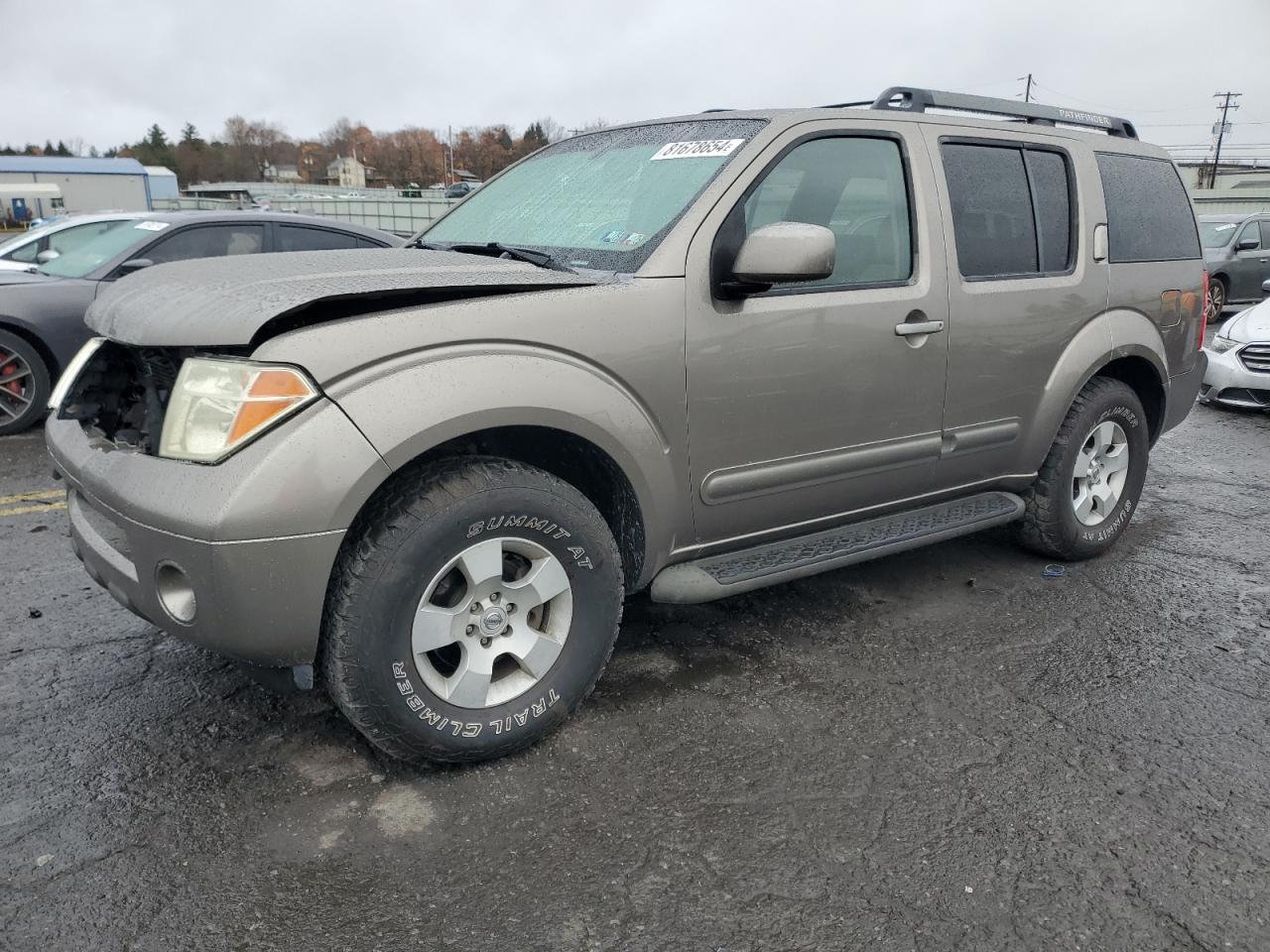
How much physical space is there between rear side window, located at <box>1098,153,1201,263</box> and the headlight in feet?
11.6

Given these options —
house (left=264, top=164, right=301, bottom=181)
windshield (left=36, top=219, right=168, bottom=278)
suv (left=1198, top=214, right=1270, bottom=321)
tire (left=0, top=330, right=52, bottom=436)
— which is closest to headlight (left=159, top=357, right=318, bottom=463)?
tire (left=0, top=330, right=52, bottom=436)

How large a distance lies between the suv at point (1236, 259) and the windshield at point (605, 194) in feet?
45.7

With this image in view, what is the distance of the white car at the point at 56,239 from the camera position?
7215mm

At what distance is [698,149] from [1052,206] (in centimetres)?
172

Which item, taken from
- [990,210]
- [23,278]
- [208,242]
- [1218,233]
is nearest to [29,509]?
[23,278]

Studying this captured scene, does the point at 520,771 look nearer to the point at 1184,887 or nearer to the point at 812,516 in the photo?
the point at 812,516

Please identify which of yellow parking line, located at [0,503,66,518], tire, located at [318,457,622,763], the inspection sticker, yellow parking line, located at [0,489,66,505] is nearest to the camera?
tire, located at [318,457,622,763]

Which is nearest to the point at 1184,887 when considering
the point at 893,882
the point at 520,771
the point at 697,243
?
the point at 893,882

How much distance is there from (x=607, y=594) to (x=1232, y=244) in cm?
1528

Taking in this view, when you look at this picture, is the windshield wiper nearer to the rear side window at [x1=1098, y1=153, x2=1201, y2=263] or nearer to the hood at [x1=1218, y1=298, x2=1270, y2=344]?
the rear side window at [x1=1098, y1=153, x2=1201, y2=263]

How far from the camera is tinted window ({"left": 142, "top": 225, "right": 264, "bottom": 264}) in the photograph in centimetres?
686

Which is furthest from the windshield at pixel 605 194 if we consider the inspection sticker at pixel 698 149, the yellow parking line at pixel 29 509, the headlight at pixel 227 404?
the yellow parking line at pixel 29 509

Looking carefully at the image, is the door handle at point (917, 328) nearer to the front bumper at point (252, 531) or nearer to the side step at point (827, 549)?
the side step at point (827, 549)

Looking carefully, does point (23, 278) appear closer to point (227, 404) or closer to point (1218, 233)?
point (227, 404)
